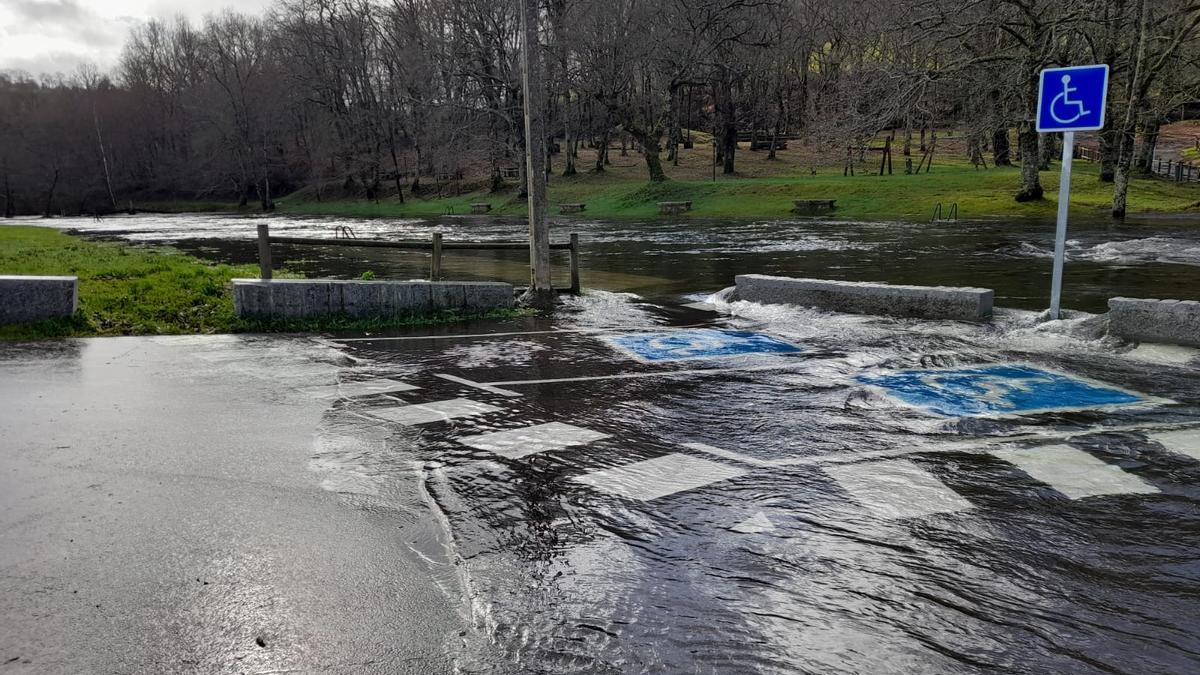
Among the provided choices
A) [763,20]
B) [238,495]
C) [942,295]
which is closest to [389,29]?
[763,20]

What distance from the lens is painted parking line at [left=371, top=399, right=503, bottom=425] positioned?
7.12 metres

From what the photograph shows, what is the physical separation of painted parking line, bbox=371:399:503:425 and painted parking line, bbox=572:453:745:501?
2050 millimetres

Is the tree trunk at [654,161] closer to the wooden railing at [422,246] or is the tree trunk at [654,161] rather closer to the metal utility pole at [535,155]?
the wooden railing at [422,246]

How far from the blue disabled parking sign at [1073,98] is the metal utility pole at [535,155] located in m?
7.49

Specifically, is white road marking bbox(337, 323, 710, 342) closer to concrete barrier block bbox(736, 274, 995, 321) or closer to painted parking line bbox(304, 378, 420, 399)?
concrete barrier block bbox(736, 274, 995, 321)

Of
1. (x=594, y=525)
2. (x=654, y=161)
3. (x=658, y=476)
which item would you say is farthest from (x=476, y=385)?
(x=654, y=161)

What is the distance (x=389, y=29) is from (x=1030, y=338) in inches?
2671

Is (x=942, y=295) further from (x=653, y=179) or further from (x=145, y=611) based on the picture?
(x=653, y=179)

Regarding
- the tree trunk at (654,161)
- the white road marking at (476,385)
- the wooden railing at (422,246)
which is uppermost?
the tree trunk at (654,161)

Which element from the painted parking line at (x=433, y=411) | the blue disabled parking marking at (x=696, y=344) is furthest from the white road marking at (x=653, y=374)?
the painted parking line at (x=433, y=411)

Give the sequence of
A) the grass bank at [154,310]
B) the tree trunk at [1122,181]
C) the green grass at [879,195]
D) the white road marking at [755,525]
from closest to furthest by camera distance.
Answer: the white road marking at [755,525] < the grass bank at [154,310] < the tree trunk at [1122,181] < the green grass at [879,195]

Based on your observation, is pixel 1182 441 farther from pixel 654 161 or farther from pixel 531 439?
pixel 654 161

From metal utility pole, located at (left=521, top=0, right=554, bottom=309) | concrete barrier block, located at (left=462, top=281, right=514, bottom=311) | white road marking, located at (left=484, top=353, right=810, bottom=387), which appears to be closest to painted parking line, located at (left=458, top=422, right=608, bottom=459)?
white road marking, located at (left=484, top=353, right=810, bottom=387)

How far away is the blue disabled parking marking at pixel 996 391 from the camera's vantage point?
711cm
